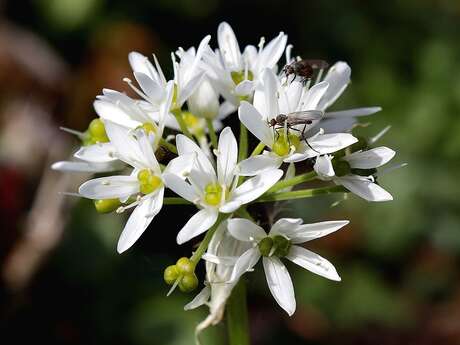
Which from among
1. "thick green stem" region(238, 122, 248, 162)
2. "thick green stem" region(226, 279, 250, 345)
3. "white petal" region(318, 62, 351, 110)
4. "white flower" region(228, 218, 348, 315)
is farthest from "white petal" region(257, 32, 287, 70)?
"thick green stem" region(226, 279, 250, 345)

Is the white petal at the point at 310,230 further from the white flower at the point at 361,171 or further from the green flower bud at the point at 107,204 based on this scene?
the green flower bud at the point at 107,204

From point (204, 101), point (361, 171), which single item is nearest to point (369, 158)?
point (361, 171)

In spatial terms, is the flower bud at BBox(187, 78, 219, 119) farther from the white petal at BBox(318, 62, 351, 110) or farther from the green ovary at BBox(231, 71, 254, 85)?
the white petal at BBox(318, 62, 351, 110)

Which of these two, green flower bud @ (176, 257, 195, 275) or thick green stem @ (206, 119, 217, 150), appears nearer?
green flower bud @ (176, 257, 195, 275)

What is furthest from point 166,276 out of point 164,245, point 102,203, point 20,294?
point 20,294

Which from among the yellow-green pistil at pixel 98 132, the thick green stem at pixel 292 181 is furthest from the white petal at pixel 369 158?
the yellow-green pistil at pixel 98 132

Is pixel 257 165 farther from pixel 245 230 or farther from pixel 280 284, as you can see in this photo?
pixel 280 284
